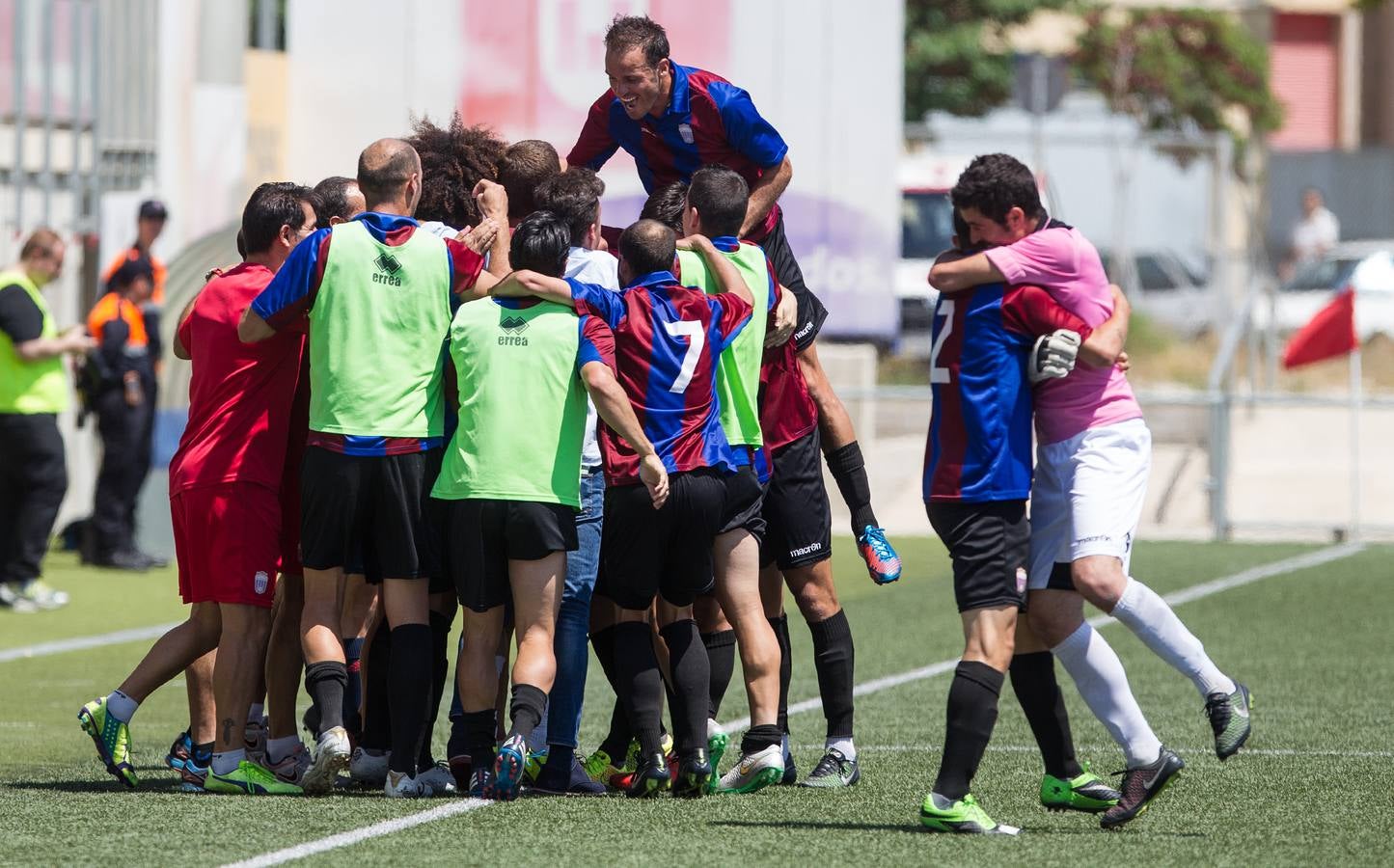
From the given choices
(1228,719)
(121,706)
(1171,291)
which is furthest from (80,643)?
(1171,291)

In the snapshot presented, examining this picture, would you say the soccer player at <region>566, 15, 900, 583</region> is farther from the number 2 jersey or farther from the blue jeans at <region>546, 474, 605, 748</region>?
the number 2 jersey

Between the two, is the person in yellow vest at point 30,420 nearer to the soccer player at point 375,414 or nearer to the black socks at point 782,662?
→ the black socks at point 782,662

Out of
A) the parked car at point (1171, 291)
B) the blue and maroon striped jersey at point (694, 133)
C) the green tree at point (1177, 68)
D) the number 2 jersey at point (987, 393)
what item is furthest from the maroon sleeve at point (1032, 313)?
the green tree at point (1177, 68)

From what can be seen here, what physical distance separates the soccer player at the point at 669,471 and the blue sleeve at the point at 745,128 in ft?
2.91

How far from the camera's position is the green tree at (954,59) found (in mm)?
34688

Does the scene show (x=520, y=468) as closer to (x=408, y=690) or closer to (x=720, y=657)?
(x=408, y=690)

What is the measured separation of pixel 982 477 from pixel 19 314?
8.74 m

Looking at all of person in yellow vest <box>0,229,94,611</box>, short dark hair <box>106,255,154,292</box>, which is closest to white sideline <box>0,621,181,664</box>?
person in yellow vest <box>0,229,94,611</box>

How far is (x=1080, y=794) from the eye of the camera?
22.8ft

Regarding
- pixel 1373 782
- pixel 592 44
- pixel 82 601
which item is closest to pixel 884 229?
pixel 592 44

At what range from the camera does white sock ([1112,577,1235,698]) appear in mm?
6902

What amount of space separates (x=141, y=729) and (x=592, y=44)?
14.1m

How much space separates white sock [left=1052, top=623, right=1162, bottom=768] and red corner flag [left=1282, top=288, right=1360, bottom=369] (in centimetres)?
1448

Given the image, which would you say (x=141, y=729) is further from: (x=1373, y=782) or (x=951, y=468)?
(x=1373, y=782)
